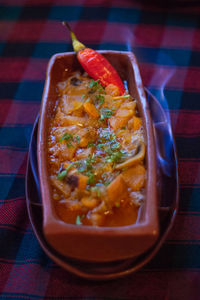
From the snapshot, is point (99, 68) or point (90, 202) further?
point (99, 68)

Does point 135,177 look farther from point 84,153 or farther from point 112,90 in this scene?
point 112,90

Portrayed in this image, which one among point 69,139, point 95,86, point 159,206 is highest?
point 95,86

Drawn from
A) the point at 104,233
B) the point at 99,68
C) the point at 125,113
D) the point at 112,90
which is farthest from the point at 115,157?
the point at 99,68

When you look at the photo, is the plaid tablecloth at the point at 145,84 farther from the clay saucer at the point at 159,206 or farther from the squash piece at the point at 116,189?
the squash piece at the point at 116,189

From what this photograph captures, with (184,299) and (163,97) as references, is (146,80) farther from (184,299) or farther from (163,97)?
(184,299)

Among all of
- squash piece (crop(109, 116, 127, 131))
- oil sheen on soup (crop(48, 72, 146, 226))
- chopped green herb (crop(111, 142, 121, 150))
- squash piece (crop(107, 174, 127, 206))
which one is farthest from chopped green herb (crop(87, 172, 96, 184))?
squash piece (crop(109, 116, 127, 131))

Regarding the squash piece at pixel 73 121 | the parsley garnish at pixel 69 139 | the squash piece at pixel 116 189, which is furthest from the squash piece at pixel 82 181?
the squash piece at pixel 73 121
